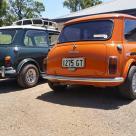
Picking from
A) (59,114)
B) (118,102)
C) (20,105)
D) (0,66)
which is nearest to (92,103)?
(118,102)

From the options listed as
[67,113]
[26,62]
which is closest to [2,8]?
[26,62]

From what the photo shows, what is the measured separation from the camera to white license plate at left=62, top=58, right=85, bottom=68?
7.12m

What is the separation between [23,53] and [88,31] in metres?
2.27

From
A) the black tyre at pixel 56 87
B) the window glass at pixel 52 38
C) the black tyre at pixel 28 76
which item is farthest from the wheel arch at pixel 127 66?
the window glass at pixel 52 38

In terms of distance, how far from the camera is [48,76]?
25.5 ft

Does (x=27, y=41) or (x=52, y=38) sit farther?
(x=52, y=38)

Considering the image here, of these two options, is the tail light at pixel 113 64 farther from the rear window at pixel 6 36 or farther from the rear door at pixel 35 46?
the rear window at pixel 6 36

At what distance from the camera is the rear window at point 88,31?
7.22m

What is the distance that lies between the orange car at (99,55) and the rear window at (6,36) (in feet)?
5.78

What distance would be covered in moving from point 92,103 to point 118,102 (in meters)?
0.54

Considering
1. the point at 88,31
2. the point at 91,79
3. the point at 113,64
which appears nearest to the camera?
the point at 113,64

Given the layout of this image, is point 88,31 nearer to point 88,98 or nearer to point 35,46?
point 88,98

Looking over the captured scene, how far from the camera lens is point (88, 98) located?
7.62 meters

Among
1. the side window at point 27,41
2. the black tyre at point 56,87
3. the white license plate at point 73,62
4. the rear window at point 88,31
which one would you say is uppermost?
the rear window at point 88,31
